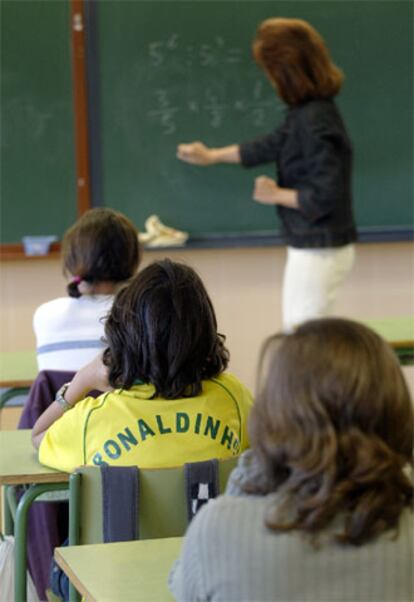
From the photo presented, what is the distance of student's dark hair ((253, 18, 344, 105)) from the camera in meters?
4.70

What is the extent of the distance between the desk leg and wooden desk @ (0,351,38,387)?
1235mm

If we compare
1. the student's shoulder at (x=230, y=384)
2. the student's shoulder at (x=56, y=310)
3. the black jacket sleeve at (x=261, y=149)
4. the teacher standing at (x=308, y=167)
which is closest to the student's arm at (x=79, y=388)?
the student's shoulder at (x=230, y=384)

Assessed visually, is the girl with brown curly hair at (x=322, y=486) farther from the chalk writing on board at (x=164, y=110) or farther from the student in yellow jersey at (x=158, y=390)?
the chalk writing on board at (x=164, y=110)

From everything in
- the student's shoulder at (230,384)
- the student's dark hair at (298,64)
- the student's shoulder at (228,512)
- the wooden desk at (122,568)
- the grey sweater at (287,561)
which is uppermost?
the student's dark hair at (298,64)

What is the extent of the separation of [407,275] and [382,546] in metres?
4.54

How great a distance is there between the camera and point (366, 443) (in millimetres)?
1433

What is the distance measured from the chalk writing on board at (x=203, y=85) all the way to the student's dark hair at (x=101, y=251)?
2.32 metres

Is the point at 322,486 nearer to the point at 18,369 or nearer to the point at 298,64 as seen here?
the point at 18,369

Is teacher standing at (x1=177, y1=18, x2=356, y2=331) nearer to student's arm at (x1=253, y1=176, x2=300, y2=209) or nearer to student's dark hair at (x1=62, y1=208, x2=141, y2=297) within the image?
student's arm at (x1=253, y1=176, x2=300, y2=209)

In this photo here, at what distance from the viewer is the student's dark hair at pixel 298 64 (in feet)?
15.4

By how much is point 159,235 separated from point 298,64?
4.01ft

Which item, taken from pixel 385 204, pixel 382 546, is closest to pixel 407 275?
pixel 385 204

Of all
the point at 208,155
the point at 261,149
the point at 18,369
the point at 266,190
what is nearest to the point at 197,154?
the point at 208,155

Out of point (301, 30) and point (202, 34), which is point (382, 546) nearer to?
point (301, 30)
